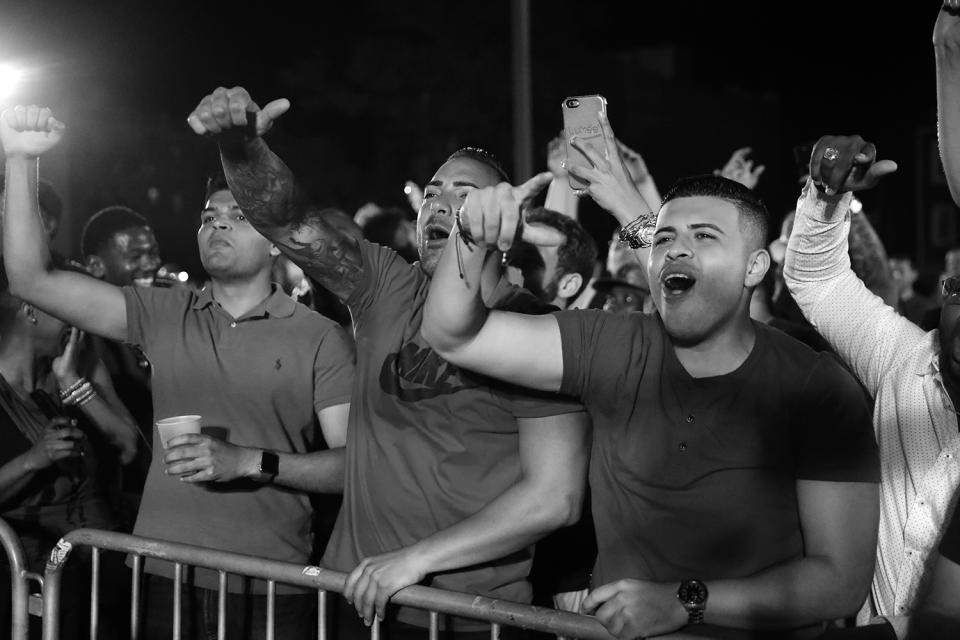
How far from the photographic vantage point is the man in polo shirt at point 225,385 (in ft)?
13.0

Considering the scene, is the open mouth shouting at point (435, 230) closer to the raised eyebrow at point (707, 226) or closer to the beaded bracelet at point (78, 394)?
the raised eyebrow at point (707, 226)

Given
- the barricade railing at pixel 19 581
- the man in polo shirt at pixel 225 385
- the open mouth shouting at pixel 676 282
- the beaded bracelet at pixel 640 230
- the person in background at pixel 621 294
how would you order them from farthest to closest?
the person in background at pixel 621 294
the man in polo shirt at pixel 225 385
the barricade railing at pixel 19 581
the beaded bracelet at pixel 640 230
the open mouth shouting at pixel 676 282

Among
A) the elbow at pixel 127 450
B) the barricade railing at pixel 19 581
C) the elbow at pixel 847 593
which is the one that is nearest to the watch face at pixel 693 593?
the elbow at pixel 847 593

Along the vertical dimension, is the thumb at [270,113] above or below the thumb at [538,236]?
above

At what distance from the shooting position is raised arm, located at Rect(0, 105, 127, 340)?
4.05 meters

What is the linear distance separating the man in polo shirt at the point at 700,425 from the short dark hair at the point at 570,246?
2.35 metres

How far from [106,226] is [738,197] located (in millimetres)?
4981

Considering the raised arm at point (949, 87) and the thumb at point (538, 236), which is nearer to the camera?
the thumb at point (538, 236)

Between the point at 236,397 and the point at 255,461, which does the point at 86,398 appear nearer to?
the point at 236,397

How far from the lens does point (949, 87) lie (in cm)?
298

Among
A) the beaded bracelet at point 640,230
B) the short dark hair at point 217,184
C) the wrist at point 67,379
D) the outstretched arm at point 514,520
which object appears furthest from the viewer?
the wrist at point 67,379

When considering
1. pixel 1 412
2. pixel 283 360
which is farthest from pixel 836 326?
pixel 1 412

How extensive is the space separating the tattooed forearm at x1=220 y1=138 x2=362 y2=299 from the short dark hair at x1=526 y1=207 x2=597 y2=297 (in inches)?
72.4

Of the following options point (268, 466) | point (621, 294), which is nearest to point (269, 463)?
point (268, 466)
